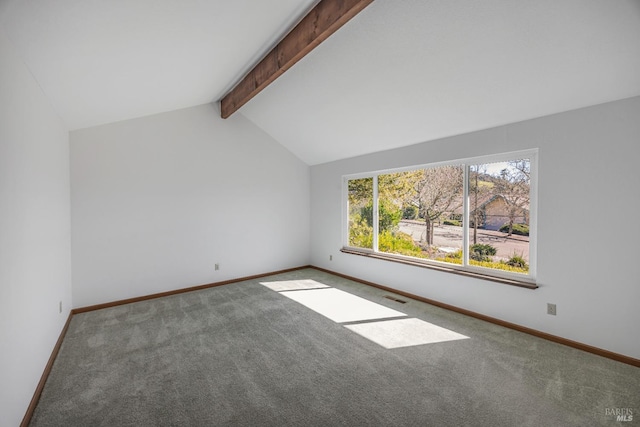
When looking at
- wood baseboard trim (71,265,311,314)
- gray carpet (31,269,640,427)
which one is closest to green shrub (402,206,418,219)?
gray carpet (31,269,640,427)

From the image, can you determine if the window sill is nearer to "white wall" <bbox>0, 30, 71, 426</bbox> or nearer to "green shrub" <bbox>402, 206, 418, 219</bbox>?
"green shrub" <bbox>402, 206, 418, 219</bbox>

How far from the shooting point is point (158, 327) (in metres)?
3.07

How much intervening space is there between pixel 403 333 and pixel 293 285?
214 centimetres

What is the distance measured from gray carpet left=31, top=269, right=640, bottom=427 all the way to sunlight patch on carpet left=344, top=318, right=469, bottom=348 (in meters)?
0.10

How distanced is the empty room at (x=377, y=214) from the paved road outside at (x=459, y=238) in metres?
0.03

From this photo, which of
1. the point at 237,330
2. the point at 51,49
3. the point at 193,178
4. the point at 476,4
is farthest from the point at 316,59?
the point at 237,330

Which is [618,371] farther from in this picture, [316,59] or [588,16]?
[316,59]

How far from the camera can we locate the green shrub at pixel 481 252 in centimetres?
335

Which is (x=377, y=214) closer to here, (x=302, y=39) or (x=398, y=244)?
(x=398, y=244)

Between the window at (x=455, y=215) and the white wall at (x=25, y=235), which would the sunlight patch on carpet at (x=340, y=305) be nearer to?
the window at (x=455, y=215)

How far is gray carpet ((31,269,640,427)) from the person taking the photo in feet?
5.80

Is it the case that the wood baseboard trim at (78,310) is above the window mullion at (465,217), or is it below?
below

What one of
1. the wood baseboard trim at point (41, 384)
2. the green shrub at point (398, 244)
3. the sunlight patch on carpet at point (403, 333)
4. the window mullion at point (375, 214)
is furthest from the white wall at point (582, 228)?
the wood baseboard trim at point (41, 384)

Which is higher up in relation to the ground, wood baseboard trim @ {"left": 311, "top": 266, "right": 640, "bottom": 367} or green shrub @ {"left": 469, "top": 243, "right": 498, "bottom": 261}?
green shrub @ {"left": 469, "top": 243, "right": 498, "bottom": 261}
